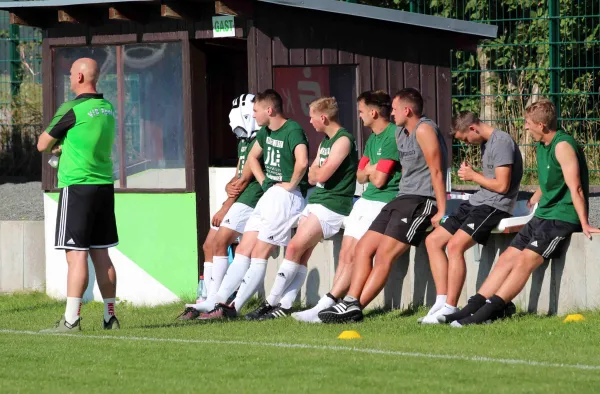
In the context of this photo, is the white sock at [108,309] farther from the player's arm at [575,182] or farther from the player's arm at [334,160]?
the player's arm at [575,182]

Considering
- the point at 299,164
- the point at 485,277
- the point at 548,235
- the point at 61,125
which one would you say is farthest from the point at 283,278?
the point at 548,235

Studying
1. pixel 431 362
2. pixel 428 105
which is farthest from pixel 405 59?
pixel 431 362

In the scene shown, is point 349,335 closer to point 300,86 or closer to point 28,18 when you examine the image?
point 300,86

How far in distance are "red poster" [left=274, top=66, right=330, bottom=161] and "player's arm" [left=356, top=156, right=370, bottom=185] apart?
275cm

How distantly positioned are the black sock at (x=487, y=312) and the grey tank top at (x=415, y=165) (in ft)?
3.79

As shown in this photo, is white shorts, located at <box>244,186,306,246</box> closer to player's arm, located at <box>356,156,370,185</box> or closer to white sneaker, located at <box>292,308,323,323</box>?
player's arm, located at <box>356,156,370,185</box>

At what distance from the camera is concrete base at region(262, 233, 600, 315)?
1025 centimetres

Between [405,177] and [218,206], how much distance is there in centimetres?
335

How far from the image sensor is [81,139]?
10.5m

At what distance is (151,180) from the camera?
1414 cm

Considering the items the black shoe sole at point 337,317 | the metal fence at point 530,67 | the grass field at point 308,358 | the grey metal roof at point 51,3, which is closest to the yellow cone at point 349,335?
the grass field at point 308,358

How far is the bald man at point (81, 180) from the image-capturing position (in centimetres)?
1046

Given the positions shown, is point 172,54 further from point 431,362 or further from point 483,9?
point 431,362

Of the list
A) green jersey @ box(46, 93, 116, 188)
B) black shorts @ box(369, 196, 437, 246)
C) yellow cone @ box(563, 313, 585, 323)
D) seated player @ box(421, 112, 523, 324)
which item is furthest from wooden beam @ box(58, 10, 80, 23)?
yellow cone @ box(563, 313, 585, 323)
